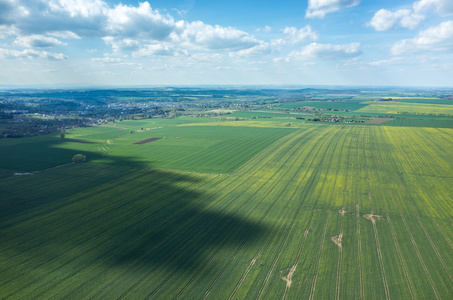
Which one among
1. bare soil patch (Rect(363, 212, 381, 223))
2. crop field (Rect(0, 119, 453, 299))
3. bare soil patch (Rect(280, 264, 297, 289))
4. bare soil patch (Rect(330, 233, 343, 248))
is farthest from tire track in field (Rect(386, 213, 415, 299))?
bare soil patch (Rect(280, 264, 297, 289))

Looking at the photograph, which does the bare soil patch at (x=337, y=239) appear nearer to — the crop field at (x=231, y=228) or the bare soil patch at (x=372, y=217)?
the crop field at (x=231, y=228)

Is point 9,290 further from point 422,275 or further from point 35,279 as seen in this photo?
point 422,275

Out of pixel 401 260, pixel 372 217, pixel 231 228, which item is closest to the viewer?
pixel 401 260

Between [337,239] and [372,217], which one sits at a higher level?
[372,217]

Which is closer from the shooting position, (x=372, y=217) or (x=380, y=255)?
(x=380, y=255)

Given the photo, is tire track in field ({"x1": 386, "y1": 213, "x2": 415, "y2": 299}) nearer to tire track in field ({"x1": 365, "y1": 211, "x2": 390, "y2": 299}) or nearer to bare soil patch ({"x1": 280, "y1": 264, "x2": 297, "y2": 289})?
tire track in field ({"x1": 365, "y1": 211, "x2": 390, "y2": 299})

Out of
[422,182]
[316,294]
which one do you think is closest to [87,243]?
[316,294]

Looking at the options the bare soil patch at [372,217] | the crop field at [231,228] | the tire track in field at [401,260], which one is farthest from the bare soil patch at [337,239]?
the bare soil patch at [372,217]

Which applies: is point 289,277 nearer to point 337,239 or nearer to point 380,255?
point 337,239

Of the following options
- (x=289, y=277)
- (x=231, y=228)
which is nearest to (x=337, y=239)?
(x=289, y=277)
